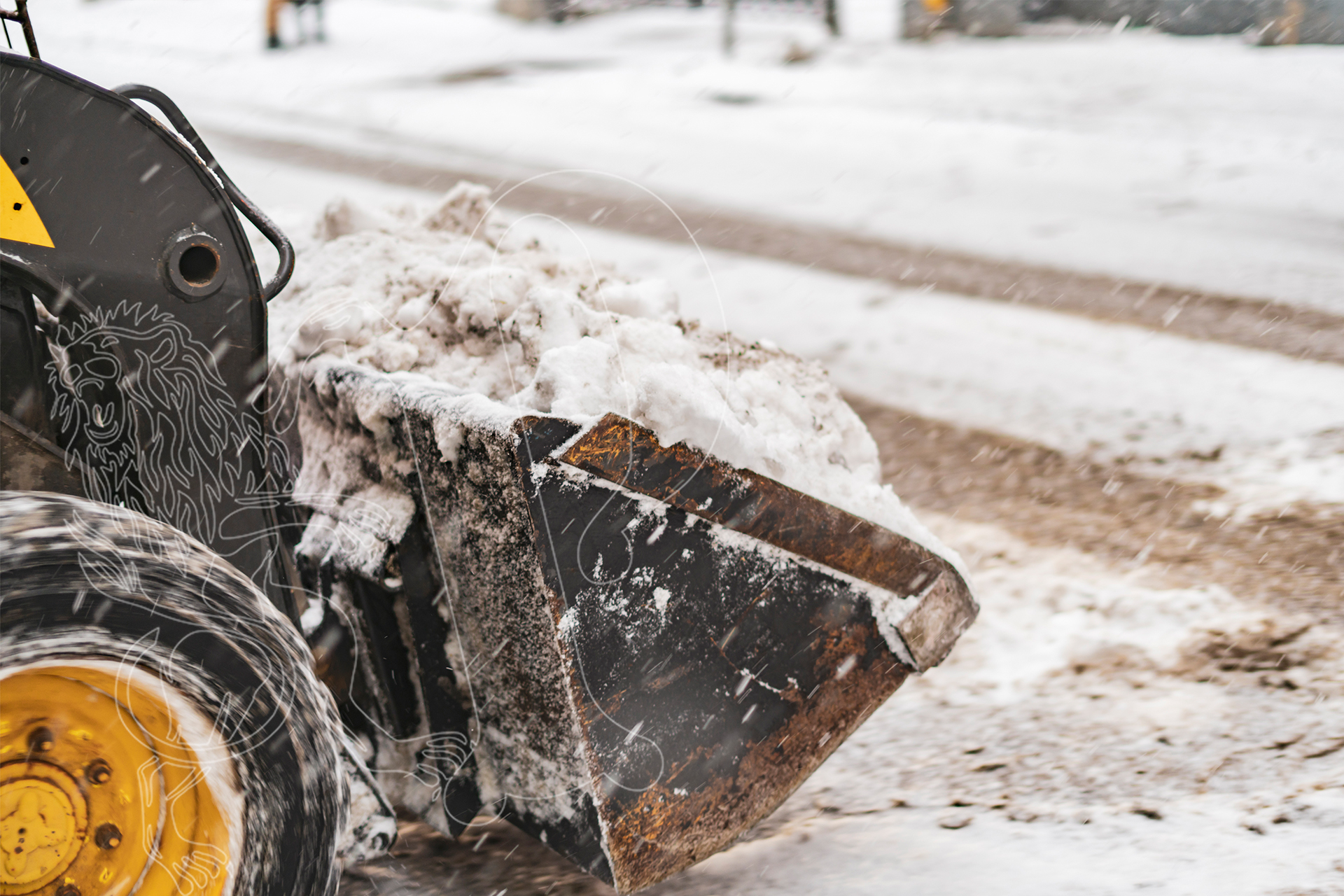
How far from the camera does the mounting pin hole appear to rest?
1.68 metres

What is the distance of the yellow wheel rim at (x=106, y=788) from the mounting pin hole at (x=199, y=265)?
1.99 ft

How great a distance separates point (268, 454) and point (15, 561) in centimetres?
58

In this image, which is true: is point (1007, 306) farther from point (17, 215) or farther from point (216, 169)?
point (17, 215)

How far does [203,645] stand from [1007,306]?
174 inches

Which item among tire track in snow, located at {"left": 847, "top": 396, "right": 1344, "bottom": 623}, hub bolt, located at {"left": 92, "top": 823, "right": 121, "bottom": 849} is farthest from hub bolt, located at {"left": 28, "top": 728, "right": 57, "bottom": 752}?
tire track in snow, located at {"left": 847, "top": 396, "right": 1344, "bottom": 623}

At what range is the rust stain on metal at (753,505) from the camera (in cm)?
176

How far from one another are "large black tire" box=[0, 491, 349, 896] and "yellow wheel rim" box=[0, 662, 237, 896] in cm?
3

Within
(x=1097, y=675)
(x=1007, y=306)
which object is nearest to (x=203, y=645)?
(x=1097, y=675)

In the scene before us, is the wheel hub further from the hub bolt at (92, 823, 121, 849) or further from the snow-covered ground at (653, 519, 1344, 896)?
the snow-covered ground at (653, 519, 1344, 896)

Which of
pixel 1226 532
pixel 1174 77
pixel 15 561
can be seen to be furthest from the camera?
pixel 1174 77

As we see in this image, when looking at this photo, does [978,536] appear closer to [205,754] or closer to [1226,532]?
[1226,532]

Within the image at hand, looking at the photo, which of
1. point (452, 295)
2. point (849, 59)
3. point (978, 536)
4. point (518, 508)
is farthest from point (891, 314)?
point (849, 59)

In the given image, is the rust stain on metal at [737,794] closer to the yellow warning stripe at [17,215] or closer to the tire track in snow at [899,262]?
the yellow warning stripe at [17,215]

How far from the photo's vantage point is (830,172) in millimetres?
7609
